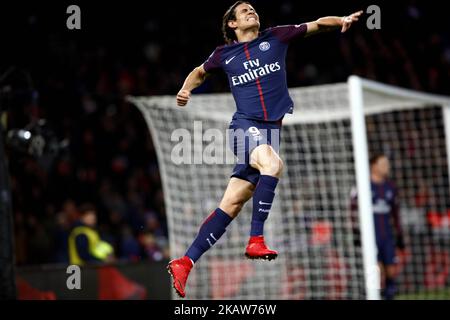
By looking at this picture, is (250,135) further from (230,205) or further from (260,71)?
(230,205)

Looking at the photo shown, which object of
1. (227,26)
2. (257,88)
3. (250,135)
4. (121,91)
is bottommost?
(250,135)

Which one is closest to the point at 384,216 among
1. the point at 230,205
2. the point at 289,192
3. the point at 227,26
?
the point at 289,192

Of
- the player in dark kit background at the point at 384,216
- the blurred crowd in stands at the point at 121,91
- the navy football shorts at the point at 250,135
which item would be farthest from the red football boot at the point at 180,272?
the blurred crowd in stands at the point at 121,91

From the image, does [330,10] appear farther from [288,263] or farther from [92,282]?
[92,282]

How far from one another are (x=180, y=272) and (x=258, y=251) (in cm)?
46

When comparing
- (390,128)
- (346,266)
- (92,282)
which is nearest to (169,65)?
(390,128)

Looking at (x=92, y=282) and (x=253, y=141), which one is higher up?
(x=253, y=141)

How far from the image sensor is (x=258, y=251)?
13.4 ft

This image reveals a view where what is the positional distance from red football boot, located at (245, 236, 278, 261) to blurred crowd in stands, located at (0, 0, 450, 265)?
603cm

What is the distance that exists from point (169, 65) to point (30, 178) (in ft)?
8.88

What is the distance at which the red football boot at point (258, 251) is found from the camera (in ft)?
13.3

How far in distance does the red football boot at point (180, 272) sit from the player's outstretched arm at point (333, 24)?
135 centimetres
